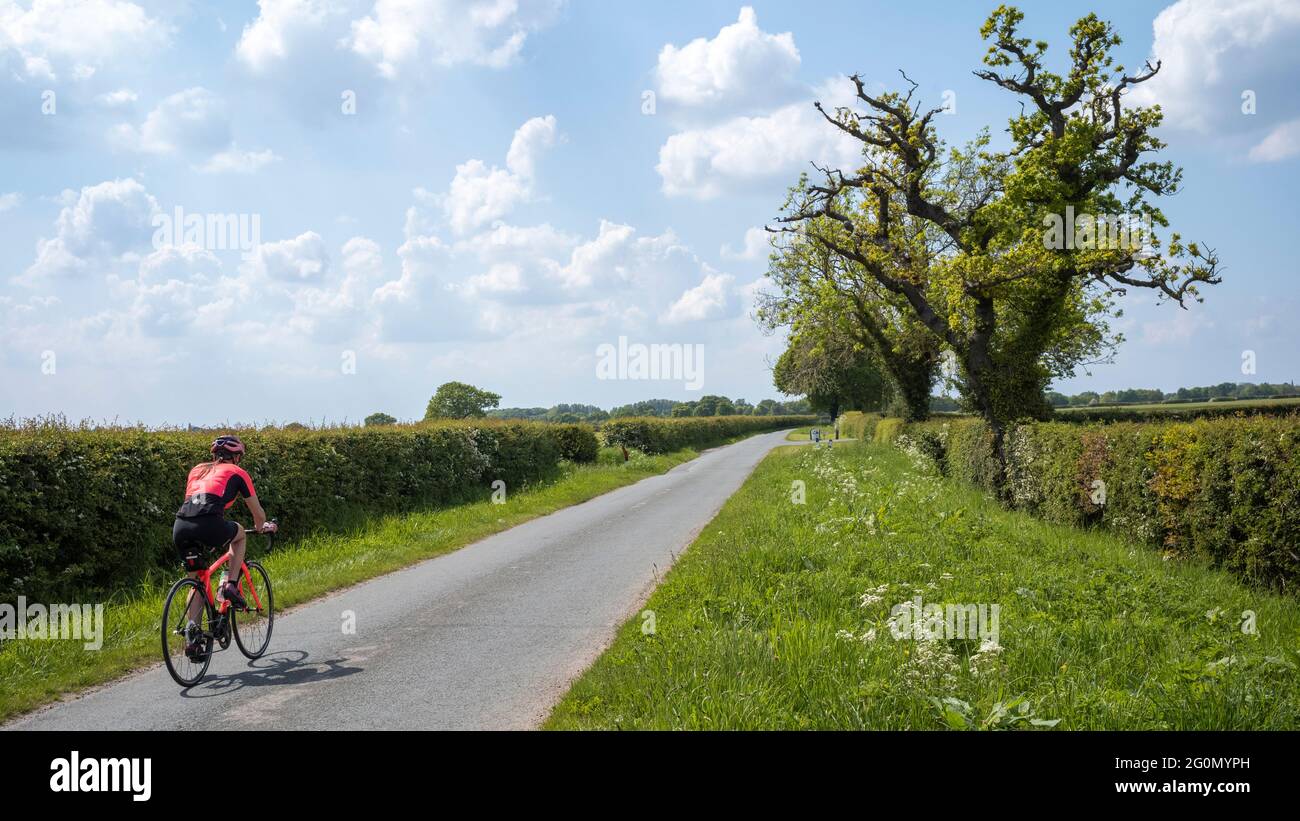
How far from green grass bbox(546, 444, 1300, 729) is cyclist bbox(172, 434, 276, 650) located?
3.65 m

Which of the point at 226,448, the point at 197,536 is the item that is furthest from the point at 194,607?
the point at 226,448

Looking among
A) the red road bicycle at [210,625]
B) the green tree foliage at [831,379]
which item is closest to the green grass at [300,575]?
the red road bicycle at [210,625]

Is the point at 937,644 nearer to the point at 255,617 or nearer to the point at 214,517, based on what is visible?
the point at 214,517

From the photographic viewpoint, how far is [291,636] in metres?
8.31

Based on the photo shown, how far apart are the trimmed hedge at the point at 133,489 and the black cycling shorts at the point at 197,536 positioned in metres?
3.45

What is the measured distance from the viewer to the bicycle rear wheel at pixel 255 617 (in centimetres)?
752

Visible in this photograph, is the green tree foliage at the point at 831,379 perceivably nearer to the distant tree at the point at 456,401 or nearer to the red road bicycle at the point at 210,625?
the distant tree at the point at 456,401

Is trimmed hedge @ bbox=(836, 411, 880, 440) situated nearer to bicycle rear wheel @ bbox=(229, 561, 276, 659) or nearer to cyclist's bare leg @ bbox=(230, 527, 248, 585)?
bicycle rear wheel @ bbox=(229, 561, 276, 659)

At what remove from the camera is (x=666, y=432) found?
48.3 m

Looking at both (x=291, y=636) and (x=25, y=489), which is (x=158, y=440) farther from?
(x=291, y=636)

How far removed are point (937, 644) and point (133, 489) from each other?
10603 mm

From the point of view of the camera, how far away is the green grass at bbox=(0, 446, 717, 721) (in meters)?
6.79
